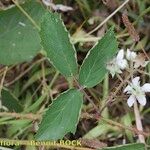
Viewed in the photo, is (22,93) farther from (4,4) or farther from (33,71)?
(4,4)

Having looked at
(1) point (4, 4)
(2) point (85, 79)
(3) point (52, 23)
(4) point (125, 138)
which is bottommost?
(4) point (125, 138)

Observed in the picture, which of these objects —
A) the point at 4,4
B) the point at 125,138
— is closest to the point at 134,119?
the point at 125,138

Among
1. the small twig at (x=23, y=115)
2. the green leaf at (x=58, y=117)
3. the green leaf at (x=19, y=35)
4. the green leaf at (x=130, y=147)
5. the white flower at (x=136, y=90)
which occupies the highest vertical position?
the green leaf at (x=19, y=35)

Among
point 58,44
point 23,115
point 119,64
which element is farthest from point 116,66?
point 23,115

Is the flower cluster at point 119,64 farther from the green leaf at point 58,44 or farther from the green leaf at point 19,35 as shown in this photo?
the green leaf at point 19,35

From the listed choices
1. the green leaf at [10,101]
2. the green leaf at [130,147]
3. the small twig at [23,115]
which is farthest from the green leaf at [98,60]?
the green leaf at [10,101]

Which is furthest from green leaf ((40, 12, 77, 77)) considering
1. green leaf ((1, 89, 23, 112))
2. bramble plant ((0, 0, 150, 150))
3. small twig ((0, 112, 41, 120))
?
green leaf ((1, 89, 23, 112))
